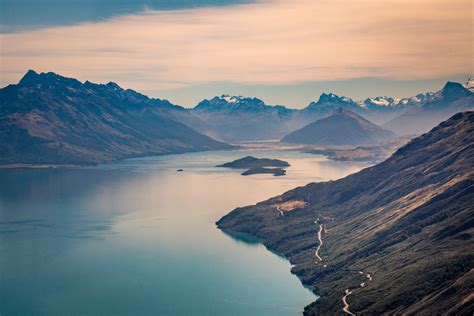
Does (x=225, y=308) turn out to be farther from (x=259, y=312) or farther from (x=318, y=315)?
(x=318, y=315)

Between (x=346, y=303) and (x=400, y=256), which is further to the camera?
(x=400, y=256)

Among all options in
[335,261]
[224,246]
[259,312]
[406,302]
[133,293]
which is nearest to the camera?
[406,302]

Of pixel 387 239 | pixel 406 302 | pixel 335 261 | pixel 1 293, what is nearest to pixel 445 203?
pixel 387 239

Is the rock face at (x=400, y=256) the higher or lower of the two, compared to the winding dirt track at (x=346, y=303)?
higher

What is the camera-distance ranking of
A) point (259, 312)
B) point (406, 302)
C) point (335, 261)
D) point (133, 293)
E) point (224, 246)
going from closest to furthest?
point (406, 302), point (259, 312), point (133, 293), point (335, 261), point (224, 246)

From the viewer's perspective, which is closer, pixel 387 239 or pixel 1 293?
pixel 1 293

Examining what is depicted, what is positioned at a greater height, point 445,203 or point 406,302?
point 445,203

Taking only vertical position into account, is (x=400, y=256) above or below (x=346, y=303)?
above

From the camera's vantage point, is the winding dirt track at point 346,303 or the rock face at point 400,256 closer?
the rock face at point 400,256

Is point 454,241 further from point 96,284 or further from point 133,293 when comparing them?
point 96,284
